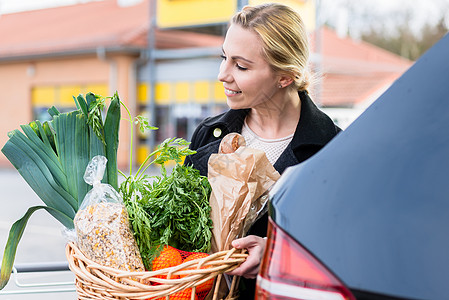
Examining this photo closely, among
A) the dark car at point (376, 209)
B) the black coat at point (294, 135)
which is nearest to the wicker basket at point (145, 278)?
the dark car at point (376, 209)

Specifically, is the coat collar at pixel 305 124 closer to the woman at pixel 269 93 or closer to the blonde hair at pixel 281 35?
the woman at pixel 269 93

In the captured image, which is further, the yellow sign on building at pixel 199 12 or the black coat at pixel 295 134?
the yellow sign on building at pixel 199 12

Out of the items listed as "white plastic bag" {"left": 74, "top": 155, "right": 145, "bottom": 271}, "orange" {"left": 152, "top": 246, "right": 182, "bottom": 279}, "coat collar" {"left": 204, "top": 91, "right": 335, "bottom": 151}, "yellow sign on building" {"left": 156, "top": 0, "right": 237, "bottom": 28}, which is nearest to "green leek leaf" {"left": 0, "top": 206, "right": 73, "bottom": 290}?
"white plastic bag" {"left": 74, "top": 155, "right": 145, "bottom": 271}

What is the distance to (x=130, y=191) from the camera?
1693mm

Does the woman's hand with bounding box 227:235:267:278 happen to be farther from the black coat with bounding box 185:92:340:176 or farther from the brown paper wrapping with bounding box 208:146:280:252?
the black coat with bounding box 185:92:340:176

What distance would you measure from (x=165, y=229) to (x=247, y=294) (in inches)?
13.5

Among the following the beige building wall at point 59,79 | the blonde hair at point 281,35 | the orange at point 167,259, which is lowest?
the beige building wall at point 59,79

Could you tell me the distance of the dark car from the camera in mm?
1021

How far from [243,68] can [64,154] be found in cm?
65

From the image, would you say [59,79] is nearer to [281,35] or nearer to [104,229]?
[281,35]

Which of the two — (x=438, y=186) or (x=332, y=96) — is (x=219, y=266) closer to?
(x=438, y=186)

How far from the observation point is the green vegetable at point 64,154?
166cm

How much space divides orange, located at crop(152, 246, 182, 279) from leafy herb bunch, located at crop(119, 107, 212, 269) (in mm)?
20

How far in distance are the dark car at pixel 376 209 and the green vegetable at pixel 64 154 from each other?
0.68 m
